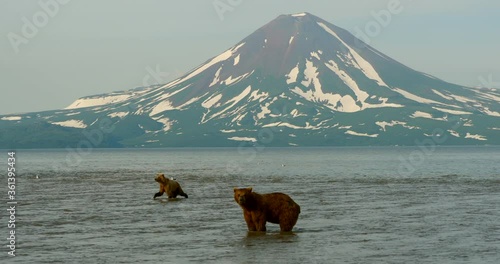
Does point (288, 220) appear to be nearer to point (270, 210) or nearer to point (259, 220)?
point (270, 210)

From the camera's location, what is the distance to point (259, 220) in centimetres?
2825

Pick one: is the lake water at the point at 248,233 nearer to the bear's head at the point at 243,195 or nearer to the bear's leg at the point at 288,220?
the bear's leg at the point at 288,220

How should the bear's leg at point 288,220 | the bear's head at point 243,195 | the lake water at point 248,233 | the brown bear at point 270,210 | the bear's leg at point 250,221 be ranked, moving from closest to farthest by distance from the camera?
the lake water at point 248,233 < the bear's head at point 243,195 < the brown bear at point 270,210 < the bear's leg at point 288,220 < the bear's leg at point 250,221

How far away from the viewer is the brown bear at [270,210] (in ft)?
91.6

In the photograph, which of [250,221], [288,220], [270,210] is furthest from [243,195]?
[288,220]

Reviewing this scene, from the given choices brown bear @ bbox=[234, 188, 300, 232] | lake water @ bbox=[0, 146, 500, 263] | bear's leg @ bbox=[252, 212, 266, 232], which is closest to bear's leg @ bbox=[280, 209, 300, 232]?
brown bear @ bbox=[234, 188, 300, 232]

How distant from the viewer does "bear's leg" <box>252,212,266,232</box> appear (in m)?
28.2

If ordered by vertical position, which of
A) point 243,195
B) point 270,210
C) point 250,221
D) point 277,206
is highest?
point 243,195

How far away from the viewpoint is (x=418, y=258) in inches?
883

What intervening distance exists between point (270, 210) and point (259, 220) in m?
0.52

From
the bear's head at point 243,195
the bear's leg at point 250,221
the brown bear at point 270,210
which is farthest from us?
the bear's leg at point 250,221

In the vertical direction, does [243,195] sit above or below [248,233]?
above

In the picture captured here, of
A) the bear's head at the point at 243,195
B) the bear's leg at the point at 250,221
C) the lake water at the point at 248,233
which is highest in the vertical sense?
the bear's head at the point at 243,195

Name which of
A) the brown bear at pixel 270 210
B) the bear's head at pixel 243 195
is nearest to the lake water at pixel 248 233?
the brown bear at pixel 270 210
